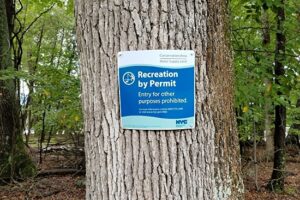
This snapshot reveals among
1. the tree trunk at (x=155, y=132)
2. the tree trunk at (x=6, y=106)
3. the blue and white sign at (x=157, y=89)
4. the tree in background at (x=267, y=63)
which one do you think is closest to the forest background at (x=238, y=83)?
the tree in background at (x=267, y=63)

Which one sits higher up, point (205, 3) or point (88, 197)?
point (205, 3)

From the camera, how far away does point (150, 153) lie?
153 cm

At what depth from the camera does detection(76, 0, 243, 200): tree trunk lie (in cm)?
152

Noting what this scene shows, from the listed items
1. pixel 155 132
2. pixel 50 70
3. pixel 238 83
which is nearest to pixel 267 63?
pixel 238 83

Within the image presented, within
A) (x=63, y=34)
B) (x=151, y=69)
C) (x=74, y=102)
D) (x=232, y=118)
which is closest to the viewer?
(x=151, y=69)

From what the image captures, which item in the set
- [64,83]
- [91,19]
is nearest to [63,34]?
[64,83]

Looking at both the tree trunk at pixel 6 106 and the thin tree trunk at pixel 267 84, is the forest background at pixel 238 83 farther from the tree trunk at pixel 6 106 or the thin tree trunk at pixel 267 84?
the tree trunk at pixel 6 106

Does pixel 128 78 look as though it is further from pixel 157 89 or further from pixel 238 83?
pixel 238 83

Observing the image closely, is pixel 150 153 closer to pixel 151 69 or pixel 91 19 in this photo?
pixel 151 69

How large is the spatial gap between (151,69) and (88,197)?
69cm

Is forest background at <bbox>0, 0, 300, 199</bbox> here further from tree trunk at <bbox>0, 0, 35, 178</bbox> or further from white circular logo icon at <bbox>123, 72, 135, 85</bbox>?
white circular logo icon at <bbox>123, 72, 135, 85</bbox>

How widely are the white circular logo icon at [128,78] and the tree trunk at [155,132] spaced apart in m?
0.05

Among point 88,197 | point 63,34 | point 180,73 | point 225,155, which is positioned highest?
point 63,34

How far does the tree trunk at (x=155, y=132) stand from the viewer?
1.52 metres
